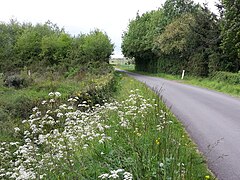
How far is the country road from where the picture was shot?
6.16 m

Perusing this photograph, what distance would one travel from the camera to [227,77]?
22953mm

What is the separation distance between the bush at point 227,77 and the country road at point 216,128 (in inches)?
261

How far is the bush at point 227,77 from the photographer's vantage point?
21.4 m

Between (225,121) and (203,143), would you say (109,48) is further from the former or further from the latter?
(203,143)

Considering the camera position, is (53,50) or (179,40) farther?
(53,50)

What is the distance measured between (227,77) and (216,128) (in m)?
14.8

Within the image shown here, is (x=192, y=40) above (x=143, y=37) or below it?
below

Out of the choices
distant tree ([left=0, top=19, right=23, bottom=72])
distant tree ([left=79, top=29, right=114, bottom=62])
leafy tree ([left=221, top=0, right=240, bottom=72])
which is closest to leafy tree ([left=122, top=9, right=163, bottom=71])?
distant tree ([left=79, top=29, right=114, bottom=62])

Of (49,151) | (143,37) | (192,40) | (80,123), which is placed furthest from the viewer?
(143,37)

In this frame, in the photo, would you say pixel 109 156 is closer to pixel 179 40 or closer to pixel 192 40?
pixel 192 40

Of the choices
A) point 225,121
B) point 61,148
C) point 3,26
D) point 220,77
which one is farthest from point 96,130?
point 3,26

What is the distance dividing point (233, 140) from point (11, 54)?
34.5m

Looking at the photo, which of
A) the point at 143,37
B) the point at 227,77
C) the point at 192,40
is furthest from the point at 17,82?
the point at 143,37

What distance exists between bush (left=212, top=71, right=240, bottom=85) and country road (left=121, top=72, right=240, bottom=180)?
6.63 m
